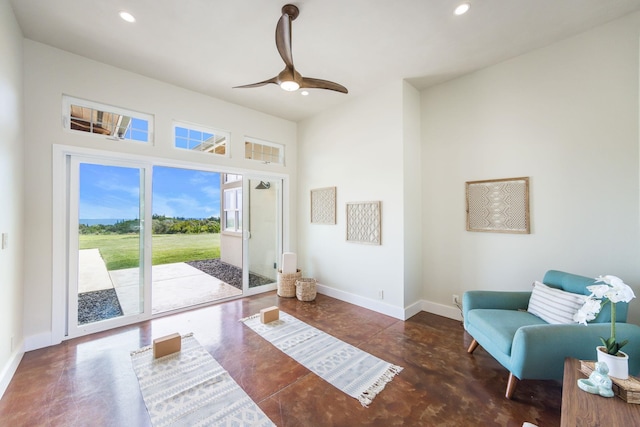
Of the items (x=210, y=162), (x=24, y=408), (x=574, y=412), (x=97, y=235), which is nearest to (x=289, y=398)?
(x=574, y=412)

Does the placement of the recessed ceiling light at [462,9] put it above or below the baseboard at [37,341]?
above

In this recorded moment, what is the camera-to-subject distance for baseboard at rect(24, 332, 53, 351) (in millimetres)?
2629

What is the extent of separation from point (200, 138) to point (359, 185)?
8.60 feet

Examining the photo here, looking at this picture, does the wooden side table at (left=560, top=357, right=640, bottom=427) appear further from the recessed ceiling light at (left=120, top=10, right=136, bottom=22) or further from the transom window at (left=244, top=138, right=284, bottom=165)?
the transom window at (left=244, top=138, right=284, bottom=165)

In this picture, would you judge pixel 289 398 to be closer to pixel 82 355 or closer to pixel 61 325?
pixel 82 355

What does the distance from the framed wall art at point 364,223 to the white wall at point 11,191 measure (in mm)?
3733

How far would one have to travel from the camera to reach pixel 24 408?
6.10 ft

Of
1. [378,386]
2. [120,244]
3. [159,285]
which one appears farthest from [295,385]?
[159,285]

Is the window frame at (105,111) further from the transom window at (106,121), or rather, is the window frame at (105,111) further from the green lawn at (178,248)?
the green lawn at (178,248)

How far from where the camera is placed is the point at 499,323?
2.17 metres

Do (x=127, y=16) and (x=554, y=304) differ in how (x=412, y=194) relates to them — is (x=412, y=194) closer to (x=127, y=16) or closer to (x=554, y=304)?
(x=554, y=304)

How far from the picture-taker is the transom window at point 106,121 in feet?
9.72

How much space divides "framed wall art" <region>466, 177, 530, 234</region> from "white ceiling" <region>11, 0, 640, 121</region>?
59.9 inches

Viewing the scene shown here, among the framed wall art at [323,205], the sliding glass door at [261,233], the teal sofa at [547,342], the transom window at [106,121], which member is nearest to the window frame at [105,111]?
the transom window at [106,121]
